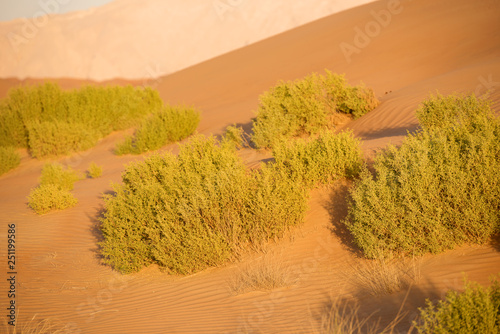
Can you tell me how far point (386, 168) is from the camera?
6273 mm

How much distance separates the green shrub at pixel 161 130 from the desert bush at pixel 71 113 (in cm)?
302

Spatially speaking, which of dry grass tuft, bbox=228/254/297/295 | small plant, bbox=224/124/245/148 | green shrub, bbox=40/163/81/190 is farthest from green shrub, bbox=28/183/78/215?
dry grass tuft, bbox=228/254/297/295

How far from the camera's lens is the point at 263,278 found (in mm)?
5742

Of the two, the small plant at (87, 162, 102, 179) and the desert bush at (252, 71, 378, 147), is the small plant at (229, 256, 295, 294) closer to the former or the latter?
the desert bush at (252, 71, 378, 147)

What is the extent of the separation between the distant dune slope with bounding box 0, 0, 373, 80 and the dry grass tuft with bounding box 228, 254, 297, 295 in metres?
53.5

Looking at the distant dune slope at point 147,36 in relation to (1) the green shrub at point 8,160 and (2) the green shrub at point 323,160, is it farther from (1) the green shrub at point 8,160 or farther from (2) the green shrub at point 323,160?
(2) the green shrub at point 323,160

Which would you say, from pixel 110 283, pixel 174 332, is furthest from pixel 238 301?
pixel 110 283

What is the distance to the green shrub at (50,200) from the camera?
35.2 ft

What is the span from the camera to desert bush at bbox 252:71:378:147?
1273cm

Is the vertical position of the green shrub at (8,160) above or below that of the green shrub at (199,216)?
below

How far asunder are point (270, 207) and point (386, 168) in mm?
1772
